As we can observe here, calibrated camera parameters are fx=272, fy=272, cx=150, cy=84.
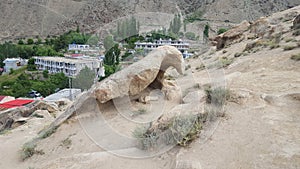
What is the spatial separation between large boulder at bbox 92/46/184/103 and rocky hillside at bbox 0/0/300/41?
59.1 m

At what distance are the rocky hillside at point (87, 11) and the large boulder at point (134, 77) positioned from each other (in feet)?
194

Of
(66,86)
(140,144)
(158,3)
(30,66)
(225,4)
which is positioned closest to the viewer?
(140,144)

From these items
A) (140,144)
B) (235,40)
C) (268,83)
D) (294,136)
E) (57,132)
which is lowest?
(57,132)

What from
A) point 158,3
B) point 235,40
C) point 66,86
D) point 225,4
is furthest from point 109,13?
point 235,40

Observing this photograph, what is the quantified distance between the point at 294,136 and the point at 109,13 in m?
76.1

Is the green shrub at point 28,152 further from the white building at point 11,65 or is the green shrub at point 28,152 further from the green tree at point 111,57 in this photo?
the white building at point 11,65

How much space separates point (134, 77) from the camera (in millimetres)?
7438

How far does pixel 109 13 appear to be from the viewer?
76.4 metres

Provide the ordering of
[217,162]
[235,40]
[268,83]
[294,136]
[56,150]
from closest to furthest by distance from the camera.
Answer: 1. [217,162]
2. [294,136]
3. [56,150]
4. [268,83]
5. [235,40]

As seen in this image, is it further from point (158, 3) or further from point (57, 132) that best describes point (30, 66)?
point (158, 3)

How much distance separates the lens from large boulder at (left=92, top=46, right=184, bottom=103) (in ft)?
23.5

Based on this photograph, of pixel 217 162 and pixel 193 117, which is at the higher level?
pixel 193 117

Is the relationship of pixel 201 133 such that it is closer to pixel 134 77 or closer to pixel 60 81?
pixel 134 77

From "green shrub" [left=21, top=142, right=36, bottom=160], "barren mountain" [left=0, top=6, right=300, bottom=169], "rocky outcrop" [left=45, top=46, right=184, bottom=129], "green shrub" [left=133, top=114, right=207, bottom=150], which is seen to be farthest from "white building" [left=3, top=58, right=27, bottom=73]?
"green shrub" [left=133, top=114, right=207, bottom=150]
